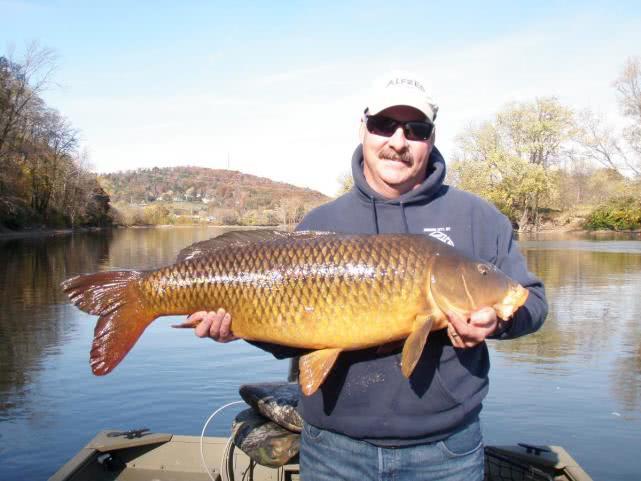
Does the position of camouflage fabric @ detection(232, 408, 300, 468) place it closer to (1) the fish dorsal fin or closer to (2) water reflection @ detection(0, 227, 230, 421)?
(1) the fish dorsal fin

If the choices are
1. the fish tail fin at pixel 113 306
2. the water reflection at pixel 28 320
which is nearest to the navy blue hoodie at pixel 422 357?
the fish tail fin at pixel 113 306

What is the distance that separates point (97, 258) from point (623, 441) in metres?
23.8

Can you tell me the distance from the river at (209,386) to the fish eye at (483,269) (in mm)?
4141

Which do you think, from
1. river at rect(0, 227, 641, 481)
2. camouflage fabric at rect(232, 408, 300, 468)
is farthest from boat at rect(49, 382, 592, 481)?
river at rect(0, 227, 641, 481)

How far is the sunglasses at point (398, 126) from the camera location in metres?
2.70

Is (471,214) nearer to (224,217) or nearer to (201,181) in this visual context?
(224,217)

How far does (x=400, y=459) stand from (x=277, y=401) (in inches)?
69.2

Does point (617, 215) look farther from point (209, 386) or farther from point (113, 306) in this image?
point (113, 306)

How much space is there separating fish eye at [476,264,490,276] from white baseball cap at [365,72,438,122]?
69cm

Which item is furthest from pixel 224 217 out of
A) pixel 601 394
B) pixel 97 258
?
pixel 601 394

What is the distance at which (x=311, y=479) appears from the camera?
103 inches

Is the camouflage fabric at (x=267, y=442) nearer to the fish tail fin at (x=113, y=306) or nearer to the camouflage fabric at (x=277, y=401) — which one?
the camouflage fabric at (x=277, y=401)

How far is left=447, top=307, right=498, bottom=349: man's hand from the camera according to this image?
240cm

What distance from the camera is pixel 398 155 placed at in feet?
8.84
